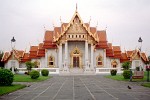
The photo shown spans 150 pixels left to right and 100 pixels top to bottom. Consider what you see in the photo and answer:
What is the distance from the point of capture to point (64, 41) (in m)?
56.3

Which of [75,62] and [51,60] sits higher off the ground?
[51,60]

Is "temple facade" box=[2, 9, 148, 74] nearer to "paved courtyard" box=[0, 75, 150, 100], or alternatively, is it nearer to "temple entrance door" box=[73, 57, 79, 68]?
"temple entrance door" box=[73, 57, 79, 68]

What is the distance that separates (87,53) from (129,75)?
73.2 feet

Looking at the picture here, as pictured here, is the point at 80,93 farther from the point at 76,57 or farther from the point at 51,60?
the point at 51,60

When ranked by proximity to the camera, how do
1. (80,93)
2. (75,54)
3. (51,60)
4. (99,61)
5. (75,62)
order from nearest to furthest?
(80,93) → (75,62) → (75,54) → (51,60) → (99,61)

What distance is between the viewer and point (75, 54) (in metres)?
57.9

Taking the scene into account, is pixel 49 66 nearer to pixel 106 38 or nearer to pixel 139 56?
pixel 106 38

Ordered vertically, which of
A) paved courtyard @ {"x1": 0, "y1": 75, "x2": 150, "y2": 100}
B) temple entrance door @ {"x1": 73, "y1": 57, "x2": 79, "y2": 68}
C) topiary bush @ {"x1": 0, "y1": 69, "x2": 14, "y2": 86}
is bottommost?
paved courtyard @ {"x1": 0, "y1": 75, "x2": 150, "y2": 100}

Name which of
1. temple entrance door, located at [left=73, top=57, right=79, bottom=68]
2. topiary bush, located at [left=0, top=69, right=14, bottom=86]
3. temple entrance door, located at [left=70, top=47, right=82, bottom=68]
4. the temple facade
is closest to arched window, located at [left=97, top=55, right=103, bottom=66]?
the temple facade

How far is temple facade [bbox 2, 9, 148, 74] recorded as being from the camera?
55.9 m

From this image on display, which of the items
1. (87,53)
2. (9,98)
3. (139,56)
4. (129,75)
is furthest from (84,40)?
(9,98)

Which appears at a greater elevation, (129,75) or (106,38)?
(106,38)

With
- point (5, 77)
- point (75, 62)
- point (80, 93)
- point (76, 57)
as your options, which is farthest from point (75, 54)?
point (80, 93)

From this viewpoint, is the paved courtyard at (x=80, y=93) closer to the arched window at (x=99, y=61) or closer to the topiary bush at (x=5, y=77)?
the topiary bush at (x=5, y=77)
